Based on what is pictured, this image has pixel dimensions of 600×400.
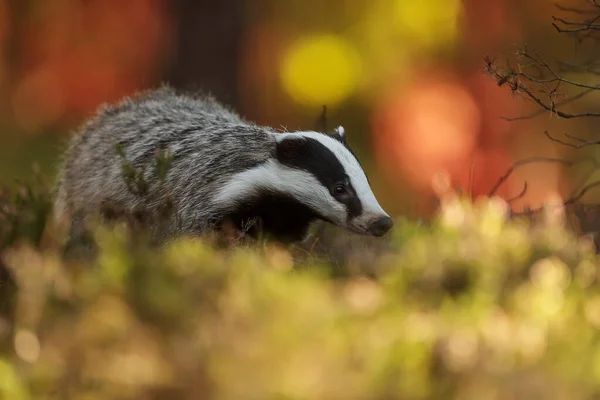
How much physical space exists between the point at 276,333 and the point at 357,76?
18.3 meters

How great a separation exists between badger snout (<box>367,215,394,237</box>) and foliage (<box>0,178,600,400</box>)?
3.68 feet

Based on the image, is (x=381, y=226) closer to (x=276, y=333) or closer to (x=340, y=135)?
(x=340, y=135)

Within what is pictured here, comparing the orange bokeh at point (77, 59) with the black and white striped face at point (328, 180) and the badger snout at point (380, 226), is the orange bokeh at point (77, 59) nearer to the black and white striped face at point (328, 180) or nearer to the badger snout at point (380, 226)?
the black and white striped face at point (328, 180)

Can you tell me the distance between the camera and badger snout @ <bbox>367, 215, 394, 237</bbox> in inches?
186

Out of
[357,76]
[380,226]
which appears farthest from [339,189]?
[357,76]

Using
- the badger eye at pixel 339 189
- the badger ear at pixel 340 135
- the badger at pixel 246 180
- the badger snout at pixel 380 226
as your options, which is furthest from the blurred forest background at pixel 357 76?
the badger snout at pixel 380 226

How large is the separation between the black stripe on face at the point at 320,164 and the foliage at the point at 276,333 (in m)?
1.33

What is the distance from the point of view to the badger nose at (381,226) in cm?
471

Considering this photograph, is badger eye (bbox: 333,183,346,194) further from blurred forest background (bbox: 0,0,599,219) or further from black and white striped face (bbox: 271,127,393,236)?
blurred forest background (bbox: 0,0,599,219)

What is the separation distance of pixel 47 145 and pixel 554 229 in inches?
782

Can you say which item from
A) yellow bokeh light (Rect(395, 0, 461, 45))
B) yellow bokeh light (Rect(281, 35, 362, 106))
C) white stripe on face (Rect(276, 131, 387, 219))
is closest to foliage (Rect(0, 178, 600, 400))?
white stripe on face (Rect(276, 131, 387, 219))

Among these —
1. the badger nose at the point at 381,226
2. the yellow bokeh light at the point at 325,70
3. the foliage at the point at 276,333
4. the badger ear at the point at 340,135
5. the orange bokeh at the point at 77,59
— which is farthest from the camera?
the orange bokeh at the point at 77,59

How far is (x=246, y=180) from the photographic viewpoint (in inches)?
202

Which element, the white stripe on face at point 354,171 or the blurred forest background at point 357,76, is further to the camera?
the blurred forest background at point 357,76
